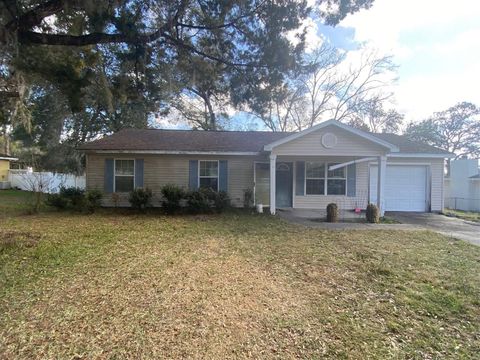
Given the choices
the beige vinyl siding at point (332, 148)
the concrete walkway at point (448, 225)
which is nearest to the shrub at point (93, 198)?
the beige vinyl siding at point (332, 148)

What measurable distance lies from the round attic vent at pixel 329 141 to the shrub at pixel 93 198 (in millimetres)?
8864

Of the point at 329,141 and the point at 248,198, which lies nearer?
the point at 329,141

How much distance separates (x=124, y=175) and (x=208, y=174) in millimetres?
3593

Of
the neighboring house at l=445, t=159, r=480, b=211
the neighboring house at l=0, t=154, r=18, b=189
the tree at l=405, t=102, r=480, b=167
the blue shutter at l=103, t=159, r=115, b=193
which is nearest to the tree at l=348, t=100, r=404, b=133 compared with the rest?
the tree at l=405, t=102, r=480, b=167

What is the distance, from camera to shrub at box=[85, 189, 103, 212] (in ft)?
34.8

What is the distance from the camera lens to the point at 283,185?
41.2 ft

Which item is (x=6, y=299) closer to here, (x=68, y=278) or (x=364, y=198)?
(x=68, y=278)

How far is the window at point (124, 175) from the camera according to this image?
467 inches

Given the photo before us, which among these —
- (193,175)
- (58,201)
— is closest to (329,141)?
(193,175)

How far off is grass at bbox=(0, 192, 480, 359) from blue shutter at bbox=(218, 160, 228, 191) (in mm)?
5444

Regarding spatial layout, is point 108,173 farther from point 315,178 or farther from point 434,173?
point 434,173

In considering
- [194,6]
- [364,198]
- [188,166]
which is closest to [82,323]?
[194,6]

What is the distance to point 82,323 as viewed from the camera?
2932 millimetres

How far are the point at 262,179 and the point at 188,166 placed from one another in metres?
3.32
